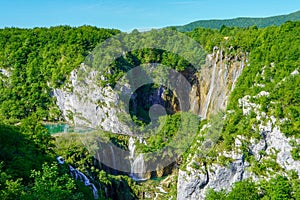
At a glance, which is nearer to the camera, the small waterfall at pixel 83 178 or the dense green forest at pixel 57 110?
the dense green forest at pixel 57 110

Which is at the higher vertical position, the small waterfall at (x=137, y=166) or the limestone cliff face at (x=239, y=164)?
the limestone cliff face at (x=239, y=164)

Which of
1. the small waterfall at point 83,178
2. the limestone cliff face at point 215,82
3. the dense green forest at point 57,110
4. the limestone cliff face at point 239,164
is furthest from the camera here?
the limestone cliff face at point 215,82

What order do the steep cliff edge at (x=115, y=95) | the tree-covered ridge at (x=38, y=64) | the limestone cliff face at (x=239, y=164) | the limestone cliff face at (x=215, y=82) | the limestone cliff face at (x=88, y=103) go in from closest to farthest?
1. the limestone cliff face at (x=239, y=164)
2. the limestone cliff face at (x=215, y=82)
3. the steep cliff edge at (x=115, y=95)
4. the limestone cliff face at (x=88, y=103)
5. the tree-covered ridge at (x=38, y=64)

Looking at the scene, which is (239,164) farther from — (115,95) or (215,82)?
(115,95)

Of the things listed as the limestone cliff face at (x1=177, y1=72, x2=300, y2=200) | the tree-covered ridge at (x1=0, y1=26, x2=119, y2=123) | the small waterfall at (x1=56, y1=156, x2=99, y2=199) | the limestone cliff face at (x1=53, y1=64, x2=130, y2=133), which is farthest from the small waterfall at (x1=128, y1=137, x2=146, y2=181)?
the tree-covered ridge at (x1=0, y1=26, x2=119, y2=123)

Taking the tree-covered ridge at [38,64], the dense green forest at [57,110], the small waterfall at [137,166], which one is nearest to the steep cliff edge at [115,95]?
the dense green forest at [57,110]

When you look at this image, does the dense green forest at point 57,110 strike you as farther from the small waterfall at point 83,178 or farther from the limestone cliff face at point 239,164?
the small waterfall at point 83,178
